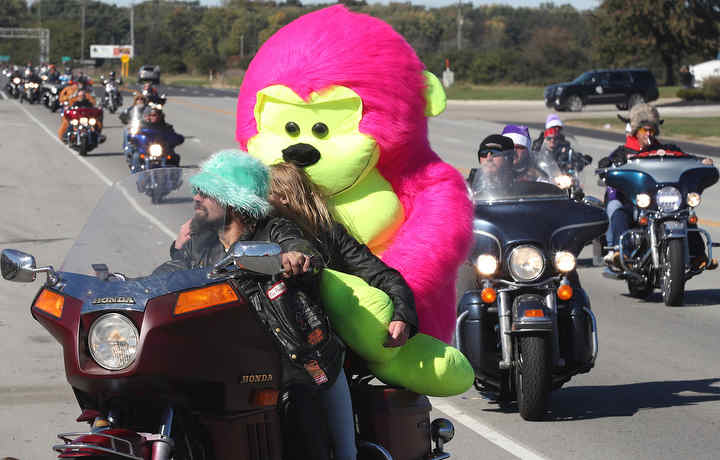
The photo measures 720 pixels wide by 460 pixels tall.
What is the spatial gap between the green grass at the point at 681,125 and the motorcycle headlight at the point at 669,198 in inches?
1050

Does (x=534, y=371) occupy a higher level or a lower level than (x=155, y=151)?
higher

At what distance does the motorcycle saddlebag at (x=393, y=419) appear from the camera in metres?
4.65

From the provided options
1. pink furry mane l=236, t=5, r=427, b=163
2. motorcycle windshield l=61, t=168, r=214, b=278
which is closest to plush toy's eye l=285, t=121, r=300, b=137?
pink furry mane l=236, t=5, r=427, b=163

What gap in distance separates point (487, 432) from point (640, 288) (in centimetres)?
523

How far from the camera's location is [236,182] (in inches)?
155

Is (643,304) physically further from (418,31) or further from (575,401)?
(418,31)

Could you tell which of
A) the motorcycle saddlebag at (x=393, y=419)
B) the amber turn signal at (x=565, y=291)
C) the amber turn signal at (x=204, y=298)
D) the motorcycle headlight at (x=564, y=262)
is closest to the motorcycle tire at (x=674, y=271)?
the amber turn signal at (x=565, y=291)

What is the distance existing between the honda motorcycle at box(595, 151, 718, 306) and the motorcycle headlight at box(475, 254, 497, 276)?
429 centimetres

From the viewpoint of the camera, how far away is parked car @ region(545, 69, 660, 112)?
167ft

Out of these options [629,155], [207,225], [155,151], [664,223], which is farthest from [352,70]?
[155,151]

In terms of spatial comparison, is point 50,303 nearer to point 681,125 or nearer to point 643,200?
point 643,200

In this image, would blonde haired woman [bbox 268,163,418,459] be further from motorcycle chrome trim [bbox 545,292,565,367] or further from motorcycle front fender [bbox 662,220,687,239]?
motorcycle front fender [bbox 662,220,687,239]

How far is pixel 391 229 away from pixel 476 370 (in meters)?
2.00

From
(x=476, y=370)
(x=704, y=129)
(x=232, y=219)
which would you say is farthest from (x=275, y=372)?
(x=704, y=129)
